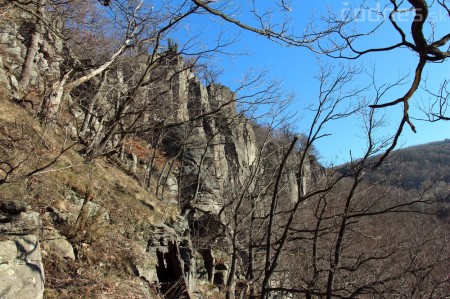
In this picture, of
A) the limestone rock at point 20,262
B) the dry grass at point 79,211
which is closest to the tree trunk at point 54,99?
the dry grass at point 79,211

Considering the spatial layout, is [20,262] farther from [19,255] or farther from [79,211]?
[79,211]

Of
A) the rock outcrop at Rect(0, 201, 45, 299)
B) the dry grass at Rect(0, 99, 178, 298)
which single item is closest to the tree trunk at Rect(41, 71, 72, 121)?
the dry grass at Rect(0, 99, 178, 298)

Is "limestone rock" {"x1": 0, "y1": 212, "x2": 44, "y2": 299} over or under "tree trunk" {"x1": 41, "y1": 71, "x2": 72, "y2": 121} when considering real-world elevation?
under

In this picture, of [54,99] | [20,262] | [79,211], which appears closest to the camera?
[20,262]

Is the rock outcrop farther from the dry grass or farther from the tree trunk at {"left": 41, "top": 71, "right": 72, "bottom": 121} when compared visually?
the tree trunk at {"left": 41, "top": 71, "right": 72, "bottom": 121}

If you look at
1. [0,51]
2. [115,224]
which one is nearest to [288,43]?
[115,224]

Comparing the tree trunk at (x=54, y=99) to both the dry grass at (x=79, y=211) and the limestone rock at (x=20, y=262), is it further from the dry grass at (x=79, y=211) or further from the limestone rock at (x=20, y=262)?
the limestone rock at (x=20, y=262)

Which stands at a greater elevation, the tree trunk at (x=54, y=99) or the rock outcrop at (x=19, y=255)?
the tree trunk at (x=54, y=99)

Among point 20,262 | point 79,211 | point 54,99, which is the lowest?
point 20,262

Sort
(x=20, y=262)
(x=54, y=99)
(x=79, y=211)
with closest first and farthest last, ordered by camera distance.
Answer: (x=20, y=262), (x=79, y=211), (x=54, y=99)

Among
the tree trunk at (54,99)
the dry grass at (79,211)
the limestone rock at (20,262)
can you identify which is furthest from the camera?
the tree trunk at (54,99)

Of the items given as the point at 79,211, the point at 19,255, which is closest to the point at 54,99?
the point at 79,211

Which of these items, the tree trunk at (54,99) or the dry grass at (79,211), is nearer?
the dry grass at (79,211)

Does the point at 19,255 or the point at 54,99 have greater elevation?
the point at 54,99
